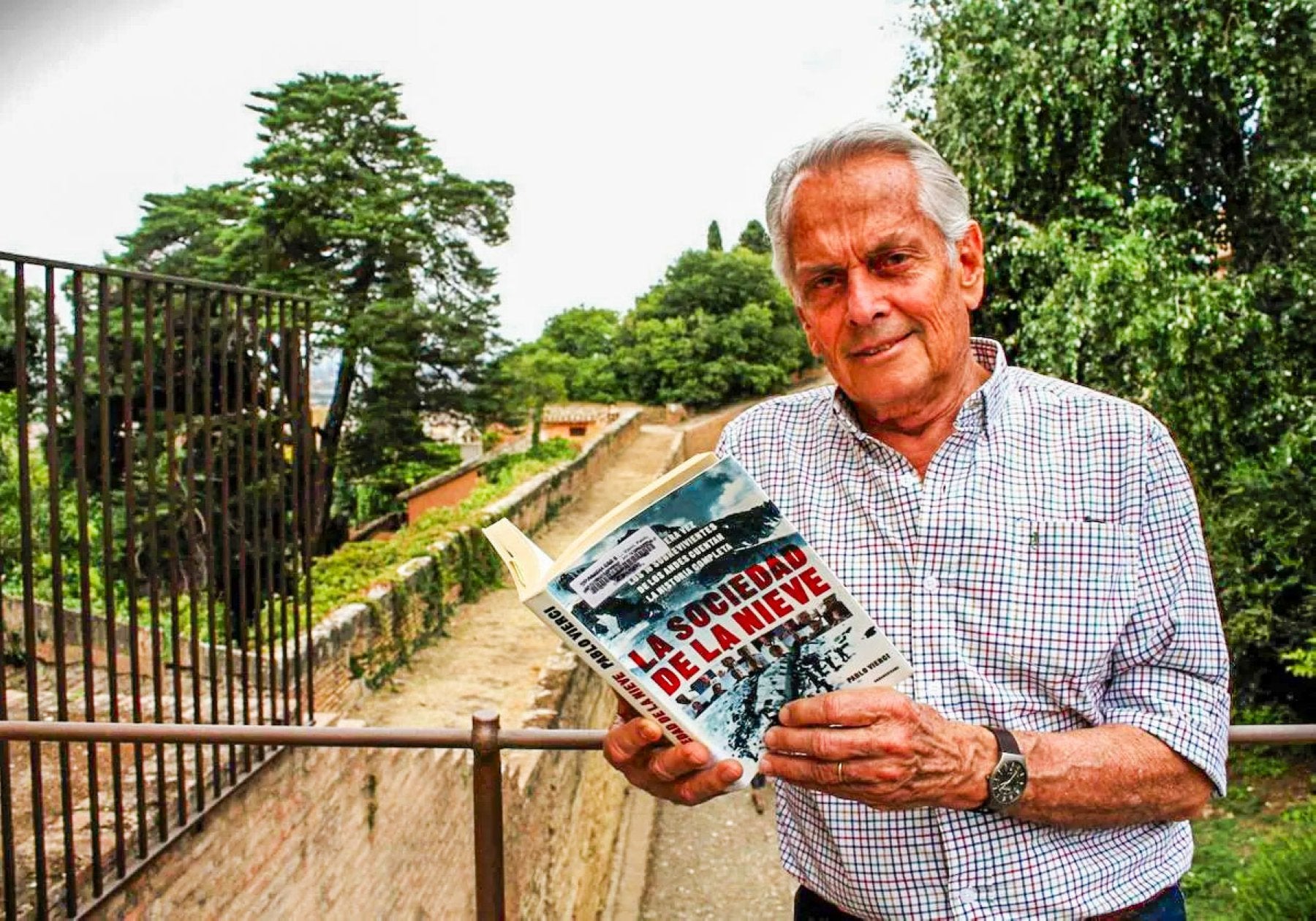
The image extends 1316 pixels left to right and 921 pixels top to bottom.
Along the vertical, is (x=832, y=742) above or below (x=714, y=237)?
below

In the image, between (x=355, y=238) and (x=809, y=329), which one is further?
(x=355, y=238)

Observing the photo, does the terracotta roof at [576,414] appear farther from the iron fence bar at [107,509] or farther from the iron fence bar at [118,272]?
the iron fence bar at [107,509]

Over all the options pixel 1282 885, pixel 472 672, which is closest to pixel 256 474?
pixel 1282 885

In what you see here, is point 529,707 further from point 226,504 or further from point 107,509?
point 107,509

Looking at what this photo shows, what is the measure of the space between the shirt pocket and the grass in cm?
326

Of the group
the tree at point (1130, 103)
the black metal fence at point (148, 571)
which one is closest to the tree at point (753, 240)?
the tree at point (1130, 103)

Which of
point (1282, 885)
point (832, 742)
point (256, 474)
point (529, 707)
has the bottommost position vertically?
point (529, 707)

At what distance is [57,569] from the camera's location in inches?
126

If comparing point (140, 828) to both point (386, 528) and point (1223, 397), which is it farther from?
point (386, 528)

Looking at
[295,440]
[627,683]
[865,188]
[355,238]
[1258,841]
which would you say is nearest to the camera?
[627,683]

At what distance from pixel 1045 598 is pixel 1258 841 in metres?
6.51

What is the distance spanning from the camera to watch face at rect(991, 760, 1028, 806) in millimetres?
1200

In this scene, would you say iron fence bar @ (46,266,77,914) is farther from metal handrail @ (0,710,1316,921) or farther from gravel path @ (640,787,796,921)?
gravel path @ (640,787,796,921)

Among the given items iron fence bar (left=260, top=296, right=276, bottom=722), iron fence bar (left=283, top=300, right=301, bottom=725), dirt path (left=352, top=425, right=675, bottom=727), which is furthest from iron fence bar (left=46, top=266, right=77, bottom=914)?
dirt path (left=352, top=425, right=675, bottom=727)
